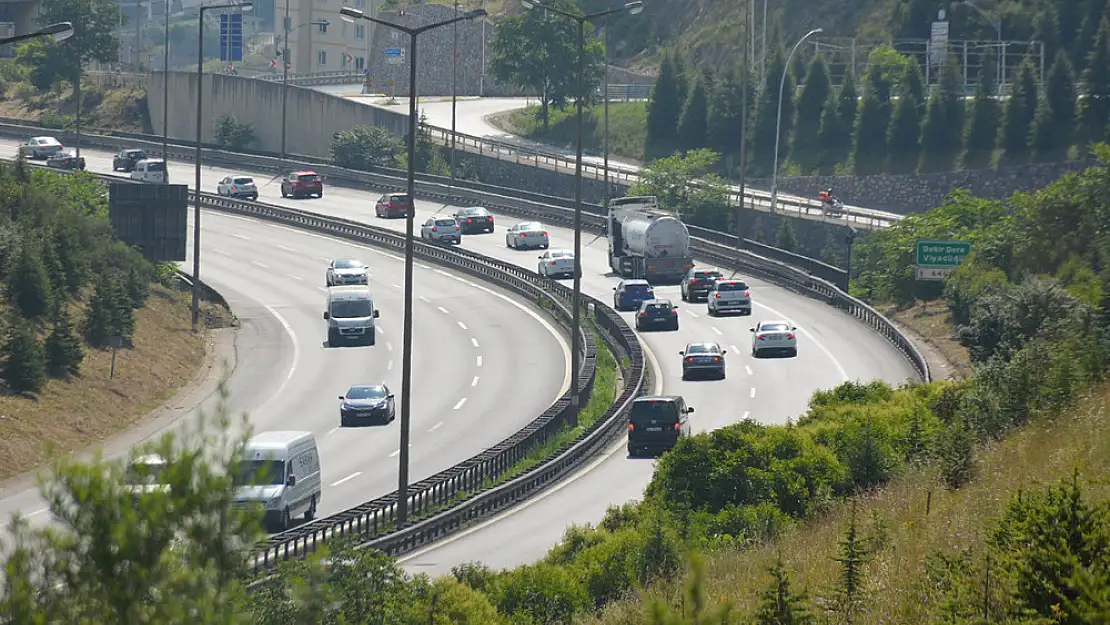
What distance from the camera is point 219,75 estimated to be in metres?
126

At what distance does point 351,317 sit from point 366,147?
174ft

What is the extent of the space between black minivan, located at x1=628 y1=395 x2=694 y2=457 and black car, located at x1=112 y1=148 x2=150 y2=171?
65437mm

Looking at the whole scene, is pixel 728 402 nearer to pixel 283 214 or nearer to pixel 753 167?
pixel 283 214

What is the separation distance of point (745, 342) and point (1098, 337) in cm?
2242

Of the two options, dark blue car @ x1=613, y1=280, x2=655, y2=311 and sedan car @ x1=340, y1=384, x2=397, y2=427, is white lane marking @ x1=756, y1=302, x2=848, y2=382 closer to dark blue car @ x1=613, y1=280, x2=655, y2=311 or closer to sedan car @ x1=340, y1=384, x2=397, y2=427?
dark blue car @ x1=613, y1=280, x2=655, y2=311

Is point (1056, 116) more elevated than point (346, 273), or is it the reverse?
point (1056, 116)

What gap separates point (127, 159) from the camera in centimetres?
10188

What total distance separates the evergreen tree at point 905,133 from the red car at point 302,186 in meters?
37.5

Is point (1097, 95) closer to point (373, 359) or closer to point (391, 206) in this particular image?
point (391, 206)

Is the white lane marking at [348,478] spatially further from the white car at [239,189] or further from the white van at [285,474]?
the white car at [239,189]

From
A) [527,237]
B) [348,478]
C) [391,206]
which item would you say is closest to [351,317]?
[348,478]

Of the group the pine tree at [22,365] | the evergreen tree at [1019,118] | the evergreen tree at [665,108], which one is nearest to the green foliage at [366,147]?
the evergreen tree at [665,108]

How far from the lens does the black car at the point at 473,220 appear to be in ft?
286

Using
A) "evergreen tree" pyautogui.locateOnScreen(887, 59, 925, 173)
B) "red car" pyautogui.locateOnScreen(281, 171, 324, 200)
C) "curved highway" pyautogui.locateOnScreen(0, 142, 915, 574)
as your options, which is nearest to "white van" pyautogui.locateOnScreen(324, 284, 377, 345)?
"curved highway" pyautogui.locateOnScreen(0, 142, 915, 574)
